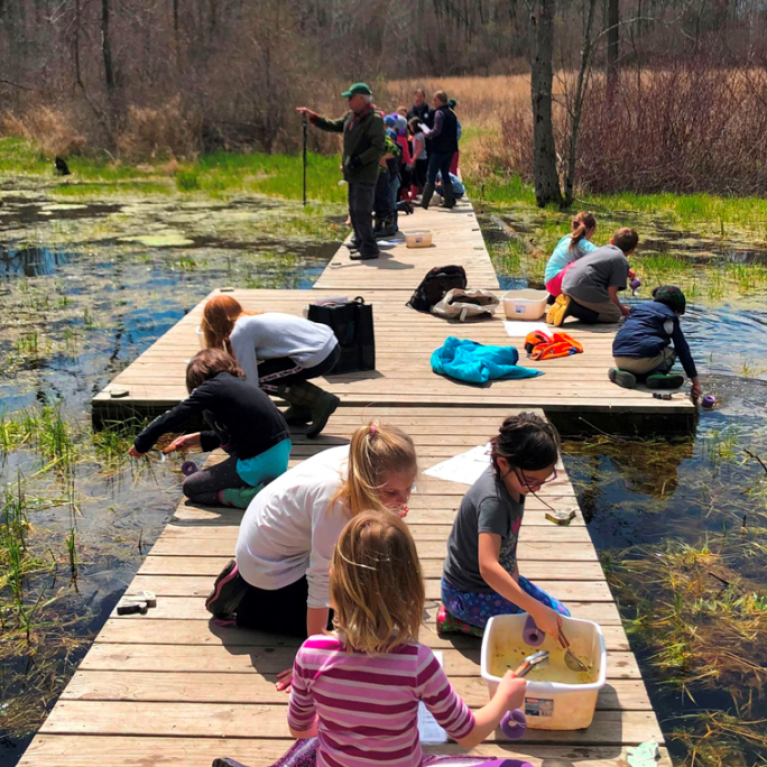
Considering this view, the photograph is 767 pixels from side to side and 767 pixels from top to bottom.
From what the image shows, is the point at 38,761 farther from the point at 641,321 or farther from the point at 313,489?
the point at 641,321

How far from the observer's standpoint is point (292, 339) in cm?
463

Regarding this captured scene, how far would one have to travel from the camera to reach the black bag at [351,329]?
5.45 meters

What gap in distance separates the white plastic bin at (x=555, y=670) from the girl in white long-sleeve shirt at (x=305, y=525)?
0.50 m

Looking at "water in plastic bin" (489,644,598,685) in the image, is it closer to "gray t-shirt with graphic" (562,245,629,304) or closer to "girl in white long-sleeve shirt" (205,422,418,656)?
"girl in white long-sleeve shirt" (205,422,418,656)

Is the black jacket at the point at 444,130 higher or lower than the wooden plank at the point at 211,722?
higher

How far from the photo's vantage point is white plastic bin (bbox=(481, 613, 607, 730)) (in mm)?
2363

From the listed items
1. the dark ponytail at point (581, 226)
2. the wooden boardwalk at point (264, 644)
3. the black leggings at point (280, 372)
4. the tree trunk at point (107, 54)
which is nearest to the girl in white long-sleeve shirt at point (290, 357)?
the black leggings at point (280, 372)

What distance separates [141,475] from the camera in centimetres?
479

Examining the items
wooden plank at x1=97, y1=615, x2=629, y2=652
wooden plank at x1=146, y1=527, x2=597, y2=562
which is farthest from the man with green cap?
wooden plank at x1=97, y1=615, x2=629, y2=652

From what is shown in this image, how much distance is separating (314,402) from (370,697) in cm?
297

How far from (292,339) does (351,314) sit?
96 centimetres

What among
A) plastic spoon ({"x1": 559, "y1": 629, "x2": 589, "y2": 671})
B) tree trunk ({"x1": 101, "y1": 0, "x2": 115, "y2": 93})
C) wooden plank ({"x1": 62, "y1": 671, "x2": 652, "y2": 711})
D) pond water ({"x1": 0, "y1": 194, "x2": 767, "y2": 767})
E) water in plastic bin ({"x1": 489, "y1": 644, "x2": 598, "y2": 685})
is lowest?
pond water ({"x1": 0, "y1": 194, "x2": 767, "y2": 767})

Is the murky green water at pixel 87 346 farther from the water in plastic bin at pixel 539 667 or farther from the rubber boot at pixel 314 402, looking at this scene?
the water in plastic bin at pixel 539 667

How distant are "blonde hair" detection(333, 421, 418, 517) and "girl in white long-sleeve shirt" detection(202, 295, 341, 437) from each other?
2206 millimetres
